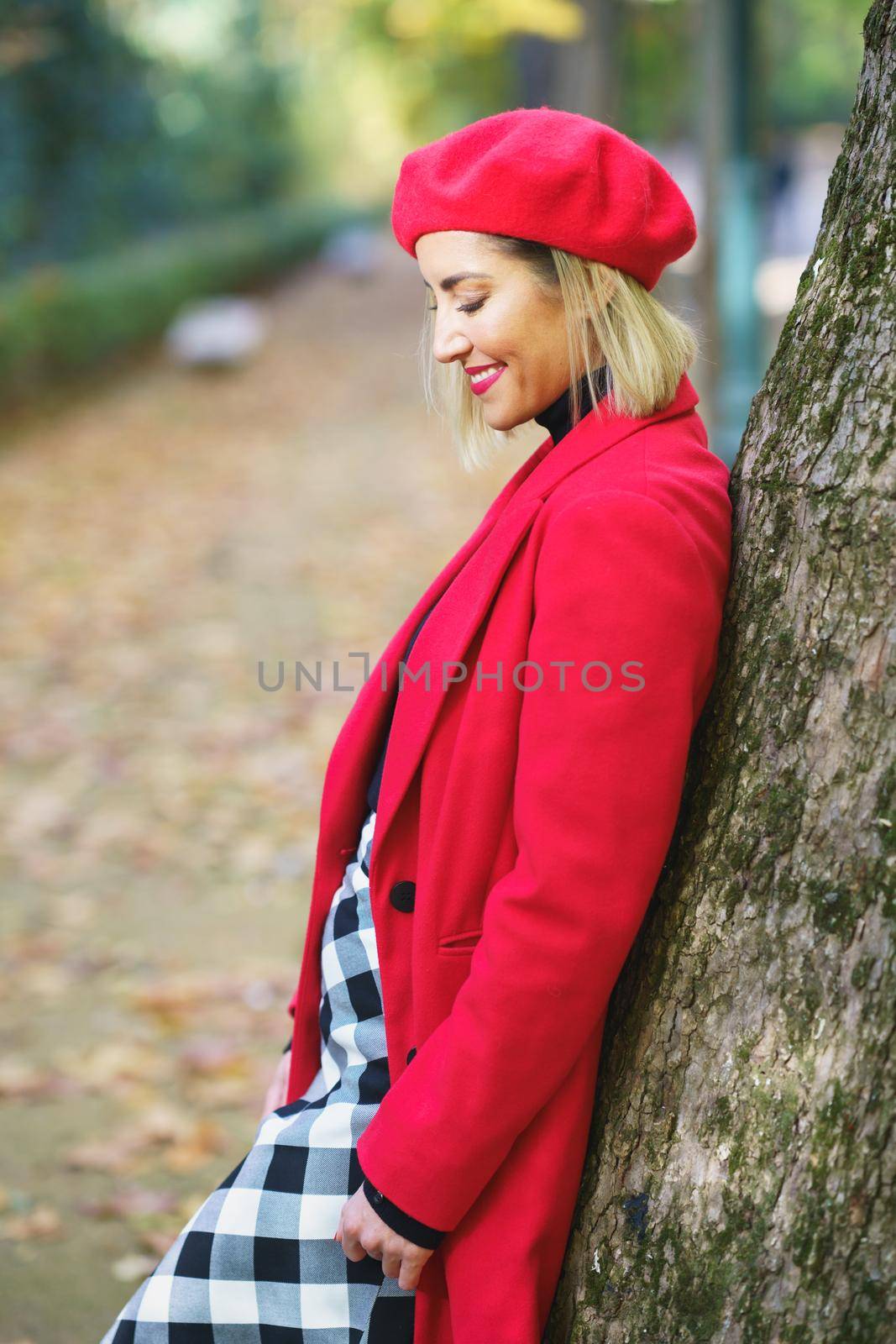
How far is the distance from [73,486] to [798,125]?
114 feet

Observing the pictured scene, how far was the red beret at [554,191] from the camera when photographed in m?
1.52

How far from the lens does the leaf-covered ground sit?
3301 millimetres

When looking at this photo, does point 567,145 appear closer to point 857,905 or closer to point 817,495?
point 817,495

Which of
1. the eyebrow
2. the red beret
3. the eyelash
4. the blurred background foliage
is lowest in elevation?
the eyelash

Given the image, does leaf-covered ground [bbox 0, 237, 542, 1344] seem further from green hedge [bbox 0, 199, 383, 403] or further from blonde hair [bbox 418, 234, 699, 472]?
blonde hair [bbox 418, 234, 699, 472]

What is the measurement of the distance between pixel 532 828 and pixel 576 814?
0.06m

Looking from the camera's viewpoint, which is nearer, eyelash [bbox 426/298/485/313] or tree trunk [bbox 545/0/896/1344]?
tree trunk [bbox 545/0/896/1344]

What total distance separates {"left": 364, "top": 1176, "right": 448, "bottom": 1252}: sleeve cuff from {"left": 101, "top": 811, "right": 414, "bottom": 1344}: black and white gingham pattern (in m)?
0.13

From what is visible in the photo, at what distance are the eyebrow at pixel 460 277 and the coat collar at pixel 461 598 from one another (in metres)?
0.22

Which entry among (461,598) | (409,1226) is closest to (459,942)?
(409,1226)

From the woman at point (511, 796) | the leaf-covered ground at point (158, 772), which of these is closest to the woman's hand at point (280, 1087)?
the woman at point (511, 796)

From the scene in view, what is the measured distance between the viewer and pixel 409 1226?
4.87 ft

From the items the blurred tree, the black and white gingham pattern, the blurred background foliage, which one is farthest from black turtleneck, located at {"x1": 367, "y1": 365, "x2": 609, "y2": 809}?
the blurred tree

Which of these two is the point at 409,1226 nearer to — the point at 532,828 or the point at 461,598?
the point at 532,828
